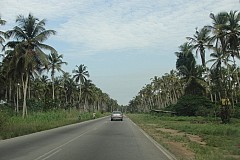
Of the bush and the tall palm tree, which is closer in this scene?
the tall palm tree

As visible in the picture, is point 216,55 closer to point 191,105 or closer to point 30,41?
point 191,105

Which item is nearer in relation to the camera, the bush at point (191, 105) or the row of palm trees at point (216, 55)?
the row of palm trees at point (216, 55)

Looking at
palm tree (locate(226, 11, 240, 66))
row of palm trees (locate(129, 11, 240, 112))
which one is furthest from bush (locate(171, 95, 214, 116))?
palm tree (locate(226, 11, 240, 66))

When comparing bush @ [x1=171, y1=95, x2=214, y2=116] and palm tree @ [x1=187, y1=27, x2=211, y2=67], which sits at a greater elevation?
palm tree @ [x1=187, y1=27, x2=211, y2=67]

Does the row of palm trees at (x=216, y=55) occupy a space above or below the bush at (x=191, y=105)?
above

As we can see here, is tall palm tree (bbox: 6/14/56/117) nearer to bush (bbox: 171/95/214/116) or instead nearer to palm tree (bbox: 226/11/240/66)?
palm tree (bbox: 226/11/240/66)

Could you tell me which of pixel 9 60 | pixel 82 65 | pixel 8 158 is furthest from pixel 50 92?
pixel 8 158

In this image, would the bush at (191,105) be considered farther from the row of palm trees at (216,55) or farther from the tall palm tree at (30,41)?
the tall palm tree at (30,41)

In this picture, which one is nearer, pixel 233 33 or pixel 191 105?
pixel 233 33

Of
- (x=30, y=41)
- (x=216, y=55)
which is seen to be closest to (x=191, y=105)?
(x=216, y=55)

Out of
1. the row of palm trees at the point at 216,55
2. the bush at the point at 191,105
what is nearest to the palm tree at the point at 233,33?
the row of palm trees at the point at 216,55

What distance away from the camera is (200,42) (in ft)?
182

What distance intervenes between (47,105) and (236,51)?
33.6 metres

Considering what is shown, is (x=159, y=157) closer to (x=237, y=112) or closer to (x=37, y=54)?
(x=37, y=54)
